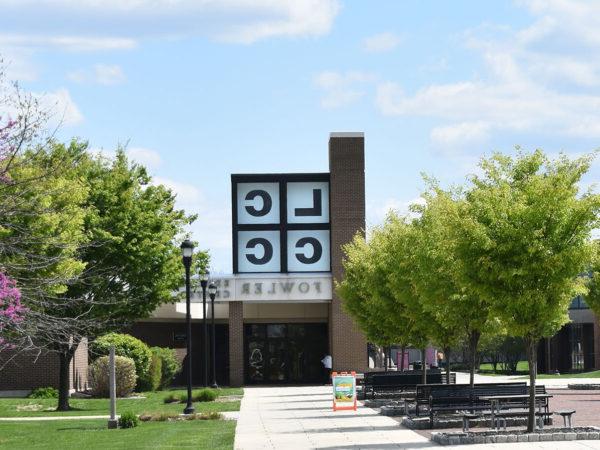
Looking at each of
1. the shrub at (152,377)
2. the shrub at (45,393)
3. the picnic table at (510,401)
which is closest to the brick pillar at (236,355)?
the shrub at (152,377)

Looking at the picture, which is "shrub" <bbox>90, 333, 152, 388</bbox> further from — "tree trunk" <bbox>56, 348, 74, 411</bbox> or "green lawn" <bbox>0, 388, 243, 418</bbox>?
"tree trunk" <bbox>56, 348, 74, 411</bbox>

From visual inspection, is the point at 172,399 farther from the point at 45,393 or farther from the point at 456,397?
the point at 456,397

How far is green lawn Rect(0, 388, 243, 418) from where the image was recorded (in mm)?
38022

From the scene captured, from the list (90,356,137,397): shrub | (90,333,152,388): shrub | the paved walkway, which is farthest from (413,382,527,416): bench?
(90,333,152,388): shrub

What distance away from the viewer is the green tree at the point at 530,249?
22938mm

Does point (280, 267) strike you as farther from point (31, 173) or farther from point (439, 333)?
point (31, 173)

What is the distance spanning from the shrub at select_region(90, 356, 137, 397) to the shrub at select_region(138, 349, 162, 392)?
397 centimetres

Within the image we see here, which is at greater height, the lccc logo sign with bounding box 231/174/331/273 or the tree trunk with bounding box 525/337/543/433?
the lccc logo sign with bounding box 231/174/331/273

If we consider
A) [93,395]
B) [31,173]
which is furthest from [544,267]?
[93,395]

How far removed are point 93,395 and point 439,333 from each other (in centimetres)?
2092

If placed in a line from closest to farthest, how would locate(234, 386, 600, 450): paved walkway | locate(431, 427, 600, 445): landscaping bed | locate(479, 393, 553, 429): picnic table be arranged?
locate(431, 427, 600, 445): landscaping bed → locate(234, 386, 600, 450): paved walkway → locate(479, 393, 553, 429): picnic table

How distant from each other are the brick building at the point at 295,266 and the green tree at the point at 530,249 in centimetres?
3690

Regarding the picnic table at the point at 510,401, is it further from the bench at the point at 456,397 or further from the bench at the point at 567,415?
the bench at the point at 567,415

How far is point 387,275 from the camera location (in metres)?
37.5
